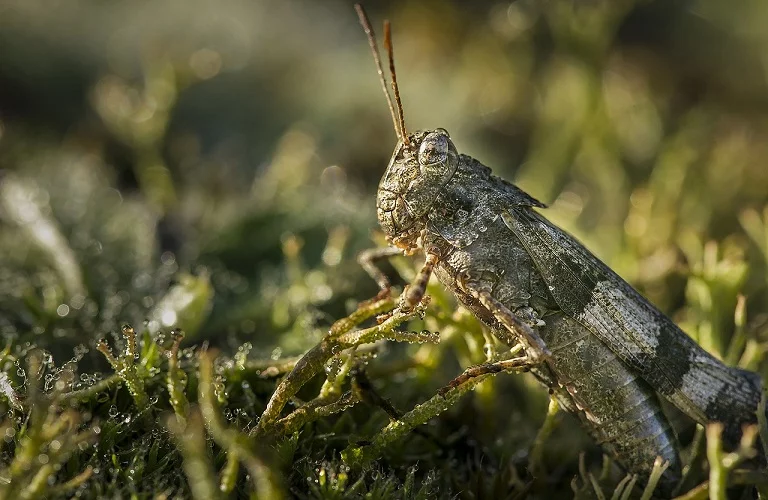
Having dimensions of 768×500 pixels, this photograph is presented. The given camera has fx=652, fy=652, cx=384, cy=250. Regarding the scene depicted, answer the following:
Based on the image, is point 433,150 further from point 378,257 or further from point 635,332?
point 635,332

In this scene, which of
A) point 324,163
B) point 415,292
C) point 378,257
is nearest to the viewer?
point 415,292

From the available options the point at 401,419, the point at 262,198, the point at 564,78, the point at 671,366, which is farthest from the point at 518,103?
the point at 401,419

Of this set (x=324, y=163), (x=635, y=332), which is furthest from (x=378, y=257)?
(x=324, y=163)

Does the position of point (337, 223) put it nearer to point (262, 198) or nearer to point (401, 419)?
point (262, 198)

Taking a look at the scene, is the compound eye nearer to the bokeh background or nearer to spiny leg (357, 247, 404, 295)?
spiny leg (357, 247, 404, 295)

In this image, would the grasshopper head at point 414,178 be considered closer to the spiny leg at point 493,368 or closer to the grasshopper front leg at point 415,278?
the grasshopper front leg at point 415,278

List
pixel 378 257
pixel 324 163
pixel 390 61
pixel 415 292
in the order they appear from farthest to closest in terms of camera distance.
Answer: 1. pixel 324 163
2. pixel 378 257
3. pixel 390 61
4. pixel 415 292
